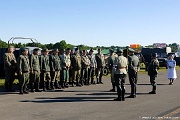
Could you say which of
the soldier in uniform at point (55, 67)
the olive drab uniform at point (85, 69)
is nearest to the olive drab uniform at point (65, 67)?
the soldier in uniform at point (55, 67)

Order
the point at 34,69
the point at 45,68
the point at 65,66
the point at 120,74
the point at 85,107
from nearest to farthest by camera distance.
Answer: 1. the point at 85,107
2. the point at 120,74
3. the point at 34,69
4. the point at 45,68
5. the point at 65,66

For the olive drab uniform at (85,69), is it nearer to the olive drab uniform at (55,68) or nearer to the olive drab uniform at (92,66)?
the olive drab uniform at (92,66)

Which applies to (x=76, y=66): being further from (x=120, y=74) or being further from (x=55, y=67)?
(x=120, y=74)

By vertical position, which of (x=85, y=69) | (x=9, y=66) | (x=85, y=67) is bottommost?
(x=85, y=69)

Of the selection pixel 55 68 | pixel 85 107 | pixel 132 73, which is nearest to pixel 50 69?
pixel 55 68

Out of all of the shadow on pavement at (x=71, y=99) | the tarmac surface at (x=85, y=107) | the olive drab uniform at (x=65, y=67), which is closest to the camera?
the tarmac surface at (x=85, y=107)

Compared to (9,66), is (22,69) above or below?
below

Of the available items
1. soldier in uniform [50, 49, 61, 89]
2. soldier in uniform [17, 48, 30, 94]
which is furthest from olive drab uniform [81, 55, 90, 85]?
soldier in uniform [17, 48, 30, 94]

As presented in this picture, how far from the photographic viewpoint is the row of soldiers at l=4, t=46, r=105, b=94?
508 inches

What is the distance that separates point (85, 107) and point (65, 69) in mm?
5659

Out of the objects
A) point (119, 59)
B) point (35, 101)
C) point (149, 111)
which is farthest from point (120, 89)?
point (35, 101)

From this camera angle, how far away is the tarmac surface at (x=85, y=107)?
27.0ft

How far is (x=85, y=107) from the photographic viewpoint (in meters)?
9.66

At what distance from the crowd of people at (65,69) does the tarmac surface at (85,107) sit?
810mm
